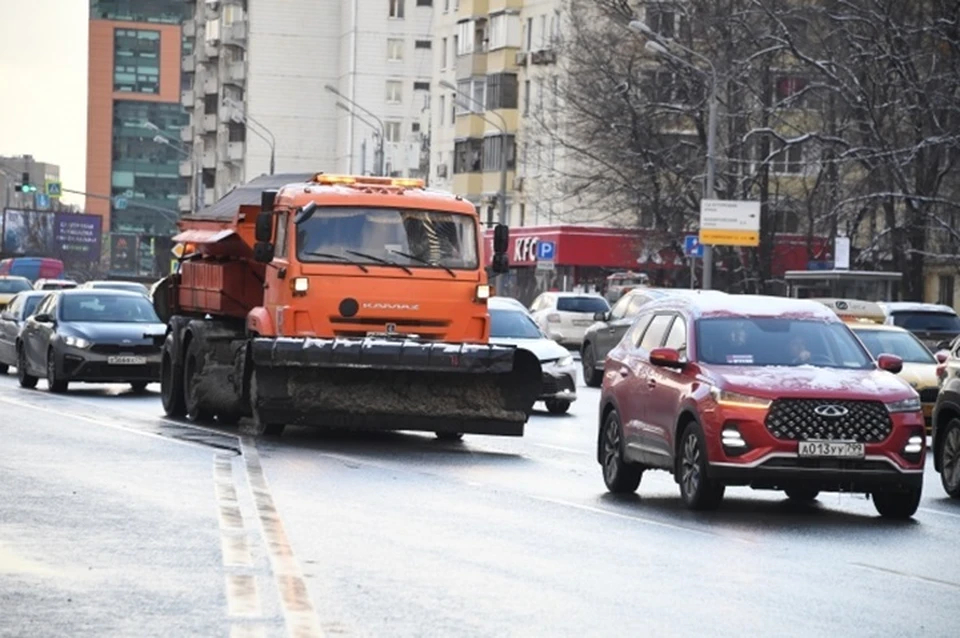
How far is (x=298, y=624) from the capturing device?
1072 centimetres

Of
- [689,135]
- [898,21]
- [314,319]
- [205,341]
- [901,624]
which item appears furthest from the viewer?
[689,135]

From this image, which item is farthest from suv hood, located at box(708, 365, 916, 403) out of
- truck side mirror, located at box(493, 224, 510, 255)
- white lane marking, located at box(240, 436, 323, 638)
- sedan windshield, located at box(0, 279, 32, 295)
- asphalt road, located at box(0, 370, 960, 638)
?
sedan windshield, located at box(0, 279, 32, 295)

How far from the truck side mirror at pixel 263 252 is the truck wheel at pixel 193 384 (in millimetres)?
2540

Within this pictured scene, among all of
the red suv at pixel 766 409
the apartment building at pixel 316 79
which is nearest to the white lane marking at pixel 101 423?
the red suv at pixel 766 409

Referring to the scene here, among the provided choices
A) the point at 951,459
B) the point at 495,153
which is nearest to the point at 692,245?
the point at 495,153

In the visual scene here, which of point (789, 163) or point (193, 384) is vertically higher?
point (789, 163)

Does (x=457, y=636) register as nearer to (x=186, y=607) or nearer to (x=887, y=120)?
(x=186, y=607)

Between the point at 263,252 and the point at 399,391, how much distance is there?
221 centimetres

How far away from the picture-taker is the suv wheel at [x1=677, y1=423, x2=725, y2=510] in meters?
18.7

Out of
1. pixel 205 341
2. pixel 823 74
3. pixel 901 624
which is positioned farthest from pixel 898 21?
pixel 901 624

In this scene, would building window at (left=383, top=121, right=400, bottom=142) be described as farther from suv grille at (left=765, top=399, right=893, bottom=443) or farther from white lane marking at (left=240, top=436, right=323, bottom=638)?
suv grille at (left=765, top=399, right=893, bottom=443)

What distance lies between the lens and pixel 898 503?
19.1 metres

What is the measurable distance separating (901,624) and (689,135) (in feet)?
210

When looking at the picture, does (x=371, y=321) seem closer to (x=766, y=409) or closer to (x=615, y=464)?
(x=615, y=464)
